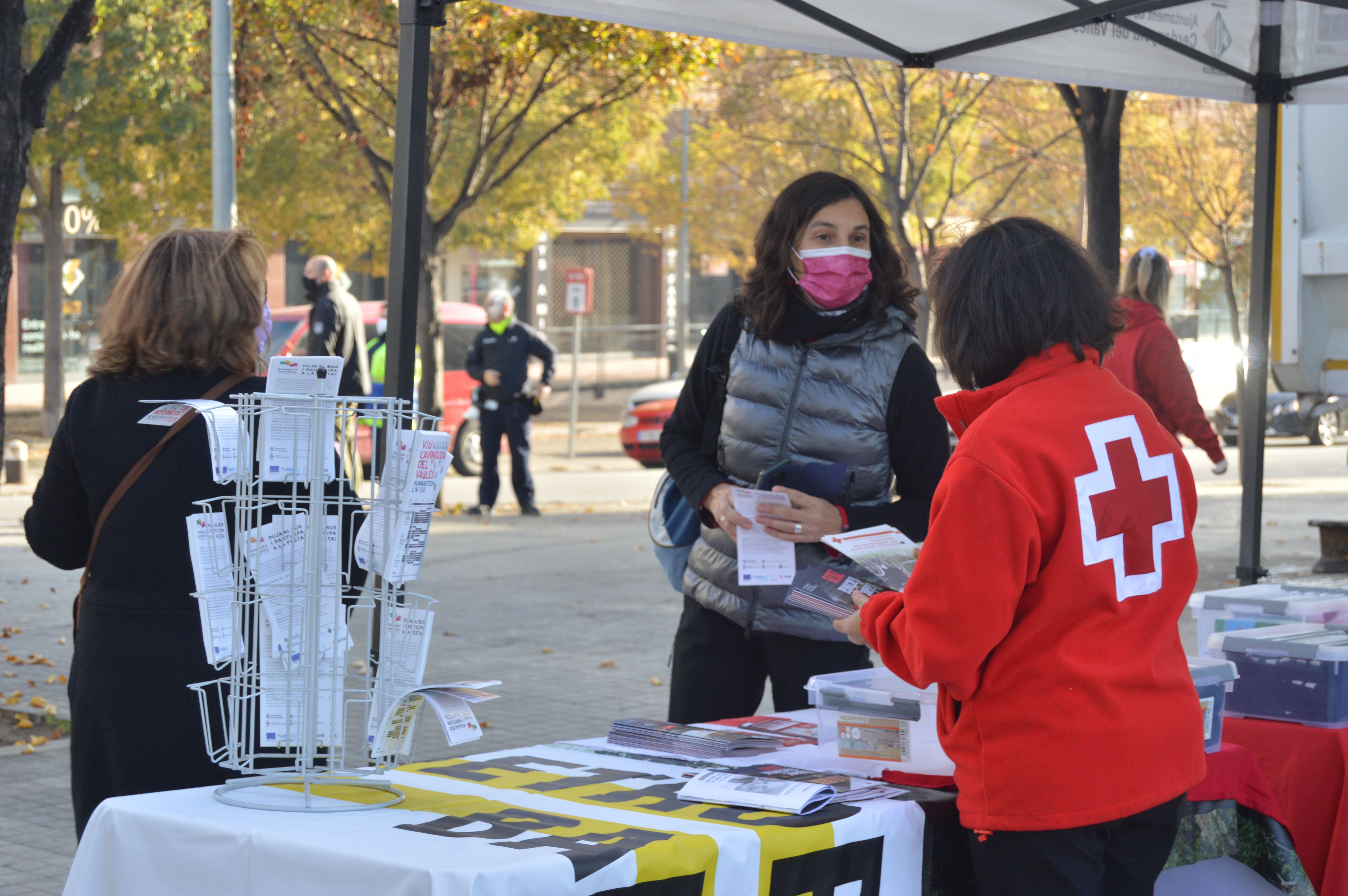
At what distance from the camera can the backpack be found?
12.5 ft

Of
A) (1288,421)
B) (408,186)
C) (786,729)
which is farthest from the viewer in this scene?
(1288,421)

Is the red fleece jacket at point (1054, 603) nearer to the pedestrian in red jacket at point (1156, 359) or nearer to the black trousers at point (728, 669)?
the black trousers at point (728, 669)

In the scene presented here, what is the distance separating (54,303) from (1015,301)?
65.4 ft

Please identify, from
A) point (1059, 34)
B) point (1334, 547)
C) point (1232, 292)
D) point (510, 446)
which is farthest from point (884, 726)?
point (1232, 292)

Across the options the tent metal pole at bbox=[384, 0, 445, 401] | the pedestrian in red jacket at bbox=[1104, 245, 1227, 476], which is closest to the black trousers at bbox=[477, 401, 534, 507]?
the pedestrian in red jacket at bbox=[1104, 245, 1227, 476]

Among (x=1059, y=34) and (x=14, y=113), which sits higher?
(x=1059, y=34)

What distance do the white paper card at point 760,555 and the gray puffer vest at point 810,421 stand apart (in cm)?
3

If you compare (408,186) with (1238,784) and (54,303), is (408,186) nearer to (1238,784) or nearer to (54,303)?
(1238,784)

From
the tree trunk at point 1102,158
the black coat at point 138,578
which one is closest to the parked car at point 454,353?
the tree trunk at point 1102,158

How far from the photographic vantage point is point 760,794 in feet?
8.45

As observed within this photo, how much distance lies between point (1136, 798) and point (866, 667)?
1.43 metres

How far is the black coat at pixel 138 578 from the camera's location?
9.86 ft

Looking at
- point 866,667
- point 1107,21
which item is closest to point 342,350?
point 1107,21

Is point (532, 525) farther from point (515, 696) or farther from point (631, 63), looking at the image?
point (515, 696)
